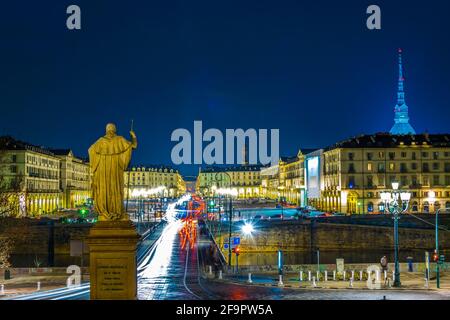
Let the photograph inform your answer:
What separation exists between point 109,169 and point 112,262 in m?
2.50

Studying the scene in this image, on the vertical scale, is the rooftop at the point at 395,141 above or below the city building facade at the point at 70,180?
above

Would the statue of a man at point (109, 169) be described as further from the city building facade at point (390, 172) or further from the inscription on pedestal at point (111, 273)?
the city building facade at point (390, 172)

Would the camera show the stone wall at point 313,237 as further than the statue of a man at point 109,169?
Yes

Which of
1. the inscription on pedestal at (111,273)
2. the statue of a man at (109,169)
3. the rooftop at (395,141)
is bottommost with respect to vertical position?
the inscription on pedestal at (111,273)

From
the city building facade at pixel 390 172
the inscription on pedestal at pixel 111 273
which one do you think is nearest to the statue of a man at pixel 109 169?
the inscription on pedestal at pixel 111 273

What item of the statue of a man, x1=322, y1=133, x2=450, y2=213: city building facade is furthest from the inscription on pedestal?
x1=322, y1=133, x2=450, y2=213: city building facade

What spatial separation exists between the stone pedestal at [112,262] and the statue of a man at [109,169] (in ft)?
2.28

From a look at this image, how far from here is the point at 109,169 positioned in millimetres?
17281

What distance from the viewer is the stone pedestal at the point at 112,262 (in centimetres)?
1642

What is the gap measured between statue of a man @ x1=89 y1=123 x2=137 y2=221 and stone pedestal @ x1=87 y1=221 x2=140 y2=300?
27.4 inches

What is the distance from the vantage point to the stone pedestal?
16.4 m

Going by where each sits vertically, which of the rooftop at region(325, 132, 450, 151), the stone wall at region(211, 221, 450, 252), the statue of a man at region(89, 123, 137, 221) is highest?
the rooftop at region(325, 132, 450, 151)

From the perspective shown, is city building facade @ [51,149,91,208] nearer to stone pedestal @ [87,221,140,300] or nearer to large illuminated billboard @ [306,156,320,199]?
large illuminated billboard @ [306,156,320,199]
